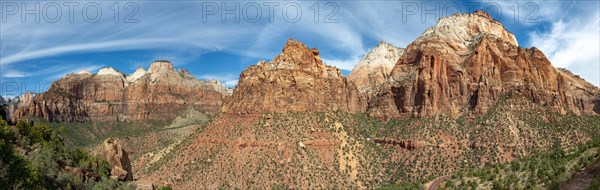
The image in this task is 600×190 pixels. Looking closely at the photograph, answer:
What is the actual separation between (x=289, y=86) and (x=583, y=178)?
80519 millimetres

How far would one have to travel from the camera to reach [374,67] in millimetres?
170125

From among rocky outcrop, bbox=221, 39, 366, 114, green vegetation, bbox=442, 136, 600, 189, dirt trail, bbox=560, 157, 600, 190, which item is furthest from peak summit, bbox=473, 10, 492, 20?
dirt trail, bbox=560, 157, 600, 190

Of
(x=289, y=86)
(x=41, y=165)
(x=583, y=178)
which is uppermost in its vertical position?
(x=289, y=86)

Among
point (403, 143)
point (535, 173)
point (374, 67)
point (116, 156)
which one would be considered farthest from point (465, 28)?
point (116, 156)

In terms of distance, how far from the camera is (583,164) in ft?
131

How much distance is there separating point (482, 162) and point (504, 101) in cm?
1962

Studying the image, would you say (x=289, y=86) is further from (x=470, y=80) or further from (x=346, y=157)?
(x=470, y=80)

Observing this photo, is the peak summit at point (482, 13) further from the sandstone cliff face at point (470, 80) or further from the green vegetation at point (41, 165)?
the green vegetation at point (41, 165)

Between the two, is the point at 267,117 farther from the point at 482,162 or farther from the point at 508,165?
the point at 508,165

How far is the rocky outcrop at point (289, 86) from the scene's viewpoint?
111 metres

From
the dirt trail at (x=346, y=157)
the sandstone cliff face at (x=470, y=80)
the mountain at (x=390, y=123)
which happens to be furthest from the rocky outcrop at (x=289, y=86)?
the sandstone cliff face at (x=470, y=80)

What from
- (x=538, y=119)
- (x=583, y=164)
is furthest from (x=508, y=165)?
(x=538, y=119)

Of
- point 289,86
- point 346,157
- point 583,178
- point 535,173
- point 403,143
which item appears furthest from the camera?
point 289,86

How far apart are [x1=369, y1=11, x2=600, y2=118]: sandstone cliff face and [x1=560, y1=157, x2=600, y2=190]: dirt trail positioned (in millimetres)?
68800
